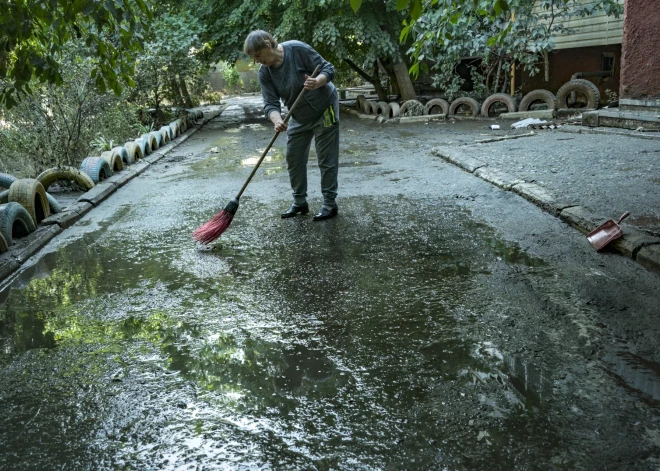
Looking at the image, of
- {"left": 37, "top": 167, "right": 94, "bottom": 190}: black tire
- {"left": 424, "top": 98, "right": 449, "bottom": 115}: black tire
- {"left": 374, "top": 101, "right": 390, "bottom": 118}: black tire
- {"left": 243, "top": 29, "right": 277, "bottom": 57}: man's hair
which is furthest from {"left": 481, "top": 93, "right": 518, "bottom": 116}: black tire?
{"left": 243, "top": 29, "right": 277, "bottom": 57}: man's hair

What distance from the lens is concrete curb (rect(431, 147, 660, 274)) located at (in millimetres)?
4340

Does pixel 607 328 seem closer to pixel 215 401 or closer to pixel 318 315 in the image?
pixel 318 315

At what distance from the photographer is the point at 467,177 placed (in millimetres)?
7840

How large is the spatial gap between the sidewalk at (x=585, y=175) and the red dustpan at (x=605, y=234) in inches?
2.8

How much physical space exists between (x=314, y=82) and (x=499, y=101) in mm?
10877

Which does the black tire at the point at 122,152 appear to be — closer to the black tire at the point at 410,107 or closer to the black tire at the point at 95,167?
the black tire at the point at 95,167

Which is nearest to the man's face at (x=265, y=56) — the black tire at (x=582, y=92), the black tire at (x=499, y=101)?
the black tire at (x=582, y=92)

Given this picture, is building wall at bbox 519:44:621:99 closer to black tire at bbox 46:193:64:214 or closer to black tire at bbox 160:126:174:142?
black tire at bbox 160:126:174:142

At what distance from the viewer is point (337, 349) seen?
335 centimetres

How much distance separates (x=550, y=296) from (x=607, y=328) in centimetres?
53

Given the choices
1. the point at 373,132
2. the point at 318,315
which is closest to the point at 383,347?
the point at 318,315

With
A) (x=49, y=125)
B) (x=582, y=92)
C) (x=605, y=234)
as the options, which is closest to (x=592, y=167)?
(x=605, y=234)

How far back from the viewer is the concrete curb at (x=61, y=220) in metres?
5.23

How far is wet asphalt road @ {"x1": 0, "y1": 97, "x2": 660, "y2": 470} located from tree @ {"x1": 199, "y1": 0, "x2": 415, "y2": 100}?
10.7 m
